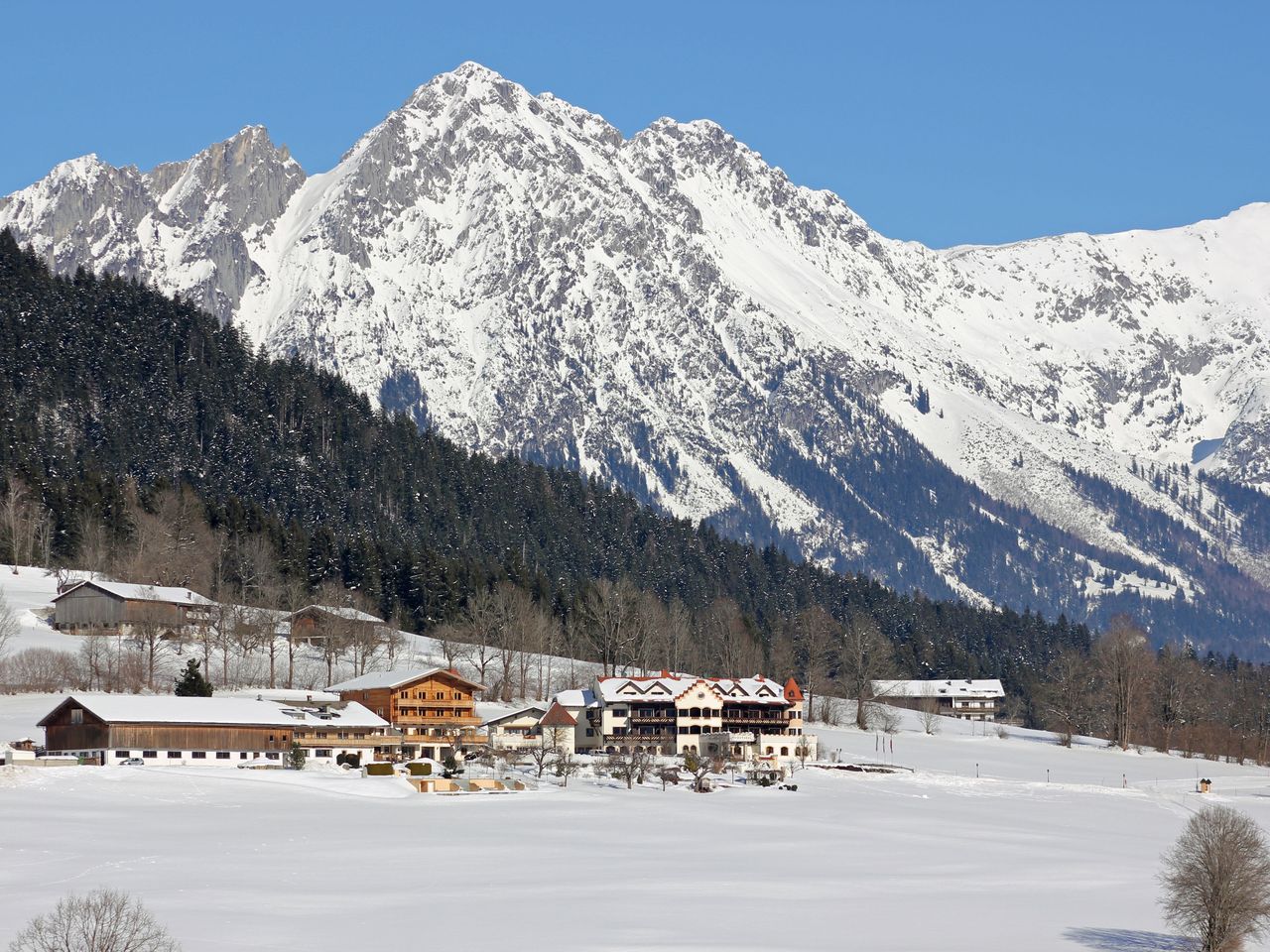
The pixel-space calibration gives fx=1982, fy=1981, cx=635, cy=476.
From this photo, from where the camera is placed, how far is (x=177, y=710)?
123812 mm

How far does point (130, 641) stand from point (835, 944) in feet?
352

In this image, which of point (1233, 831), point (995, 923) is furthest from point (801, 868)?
point (1233, 831)

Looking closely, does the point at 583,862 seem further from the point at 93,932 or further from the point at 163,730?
the point at 163,730

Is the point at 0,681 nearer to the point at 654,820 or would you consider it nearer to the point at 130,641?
the point at 130,641

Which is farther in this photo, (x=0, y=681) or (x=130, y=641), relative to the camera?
(x=130, y=641)

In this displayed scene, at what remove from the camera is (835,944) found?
73312mm

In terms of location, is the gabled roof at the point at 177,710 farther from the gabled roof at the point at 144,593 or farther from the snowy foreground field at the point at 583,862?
the gabled roof at the point at 144,593

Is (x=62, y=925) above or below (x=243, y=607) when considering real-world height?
below

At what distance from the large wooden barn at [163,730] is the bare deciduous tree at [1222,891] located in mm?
63286

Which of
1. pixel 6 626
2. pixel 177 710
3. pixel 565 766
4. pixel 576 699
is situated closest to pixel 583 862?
pixel 565 766

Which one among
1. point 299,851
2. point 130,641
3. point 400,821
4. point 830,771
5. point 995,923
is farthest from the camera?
point 130,641

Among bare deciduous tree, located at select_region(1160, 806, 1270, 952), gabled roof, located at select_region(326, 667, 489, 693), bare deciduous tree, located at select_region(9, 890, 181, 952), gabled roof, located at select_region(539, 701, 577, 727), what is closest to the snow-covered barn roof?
gabled roof, located at select_region(326, 667, 489, 693)

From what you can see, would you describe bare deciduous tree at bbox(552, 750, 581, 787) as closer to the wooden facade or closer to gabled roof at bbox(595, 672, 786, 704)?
gabled roof at bbox(595, 672, 786, 704)

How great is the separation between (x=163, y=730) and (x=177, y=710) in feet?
7.59
